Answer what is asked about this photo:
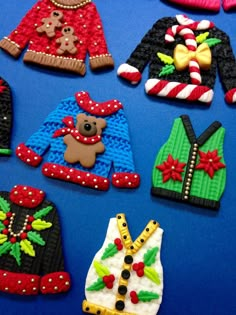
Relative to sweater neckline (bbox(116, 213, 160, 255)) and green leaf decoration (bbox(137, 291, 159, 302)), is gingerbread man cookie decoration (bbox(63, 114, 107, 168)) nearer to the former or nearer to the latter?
sweater neckline (bbox(116, 213, 160, 255))

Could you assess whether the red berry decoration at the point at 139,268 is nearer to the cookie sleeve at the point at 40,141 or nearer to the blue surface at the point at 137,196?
the blue surface at the point at 137,196

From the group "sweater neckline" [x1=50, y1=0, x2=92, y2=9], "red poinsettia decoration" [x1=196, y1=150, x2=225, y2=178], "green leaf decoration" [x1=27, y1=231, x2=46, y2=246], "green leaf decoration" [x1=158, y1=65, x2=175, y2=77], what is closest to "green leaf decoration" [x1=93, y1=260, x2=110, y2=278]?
"green leaf decoration" [x1=27, y1=231, x2=46, y2=246]

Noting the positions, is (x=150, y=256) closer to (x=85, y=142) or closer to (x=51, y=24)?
(x=85, y=142)

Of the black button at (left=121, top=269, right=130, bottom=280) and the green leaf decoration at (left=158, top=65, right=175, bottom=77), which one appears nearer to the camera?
the black button at (left=121, top=269, right=130, bottom=280)

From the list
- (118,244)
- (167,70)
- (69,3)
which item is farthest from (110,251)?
(69,3)

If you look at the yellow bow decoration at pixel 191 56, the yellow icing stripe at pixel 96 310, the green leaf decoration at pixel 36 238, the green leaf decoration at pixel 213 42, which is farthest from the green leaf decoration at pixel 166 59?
the yellow icing stripe at pixel 96 310

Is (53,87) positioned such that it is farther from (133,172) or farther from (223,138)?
(223,138)
